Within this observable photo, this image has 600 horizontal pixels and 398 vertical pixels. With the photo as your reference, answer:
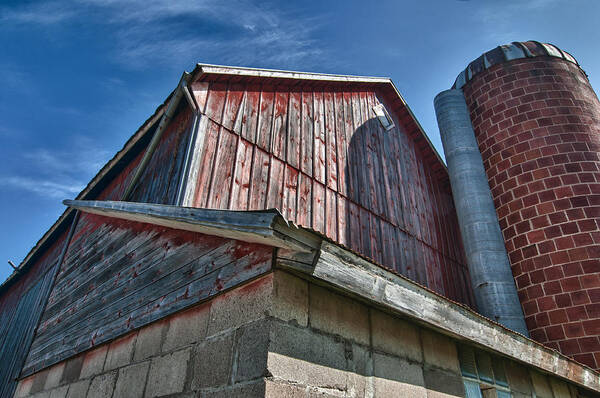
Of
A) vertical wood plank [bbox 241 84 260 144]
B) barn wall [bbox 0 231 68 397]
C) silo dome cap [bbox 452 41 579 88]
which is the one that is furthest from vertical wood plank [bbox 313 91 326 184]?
barn wall [bbox 0 231 68 397]

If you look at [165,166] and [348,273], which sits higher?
[165,166]

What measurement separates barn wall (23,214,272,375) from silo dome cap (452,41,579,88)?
23.8 ft

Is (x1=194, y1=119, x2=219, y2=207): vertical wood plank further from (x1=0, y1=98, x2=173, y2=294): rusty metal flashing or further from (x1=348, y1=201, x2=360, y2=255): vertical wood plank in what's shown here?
(x1=348, y1=201, x2=360, y2=255): vertical wood plank

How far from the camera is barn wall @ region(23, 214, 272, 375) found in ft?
9.27

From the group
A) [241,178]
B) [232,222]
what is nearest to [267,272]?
[232,222]

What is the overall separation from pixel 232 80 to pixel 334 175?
1.98m

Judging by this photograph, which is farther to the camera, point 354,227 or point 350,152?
point 350,152

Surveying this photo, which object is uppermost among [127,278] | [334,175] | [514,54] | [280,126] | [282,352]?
[514,54]

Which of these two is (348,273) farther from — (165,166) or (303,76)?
(303,76)

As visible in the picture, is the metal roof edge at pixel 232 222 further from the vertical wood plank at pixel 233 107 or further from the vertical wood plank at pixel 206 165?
the vertical wood plank at pixel 233 107

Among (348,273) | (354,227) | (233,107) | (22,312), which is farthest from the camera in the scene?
(22,312)

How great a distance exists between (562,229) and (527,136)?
5.87ft

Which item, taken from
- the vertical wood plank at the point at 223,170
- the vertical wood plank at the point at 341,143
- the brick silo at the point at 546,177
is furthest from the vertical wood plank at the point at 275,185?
the brick silo at the point at 546,177

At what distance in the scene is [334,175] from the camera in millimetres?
5898
